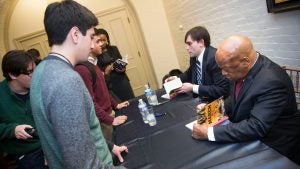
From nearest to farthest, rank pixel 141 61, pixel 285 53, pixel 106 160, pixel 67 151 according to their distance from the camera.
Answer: pixel 67 151 < pixel 106 160 < pixel 285 53 < pixel 141 61

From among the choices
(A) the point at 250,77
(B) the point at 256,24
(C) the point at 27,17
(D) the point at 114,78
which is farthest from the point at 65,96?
(C) the point at 27,17

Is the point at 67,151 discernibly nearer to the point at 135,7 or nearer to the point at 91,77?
the point at 91,77

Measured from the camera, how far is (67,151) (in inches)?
35.1

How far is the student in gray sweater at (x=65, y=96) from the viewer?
890mm

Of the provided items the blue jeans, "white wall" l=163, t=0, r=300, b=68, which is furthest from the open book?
the blue jeans

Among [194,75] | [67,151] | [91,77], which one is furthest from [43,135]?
[194,75]

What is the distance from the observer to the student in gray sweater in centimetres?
89

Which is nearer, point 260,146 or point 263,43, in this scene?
point 260,146

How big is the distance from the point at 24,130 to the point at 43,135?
811 mm

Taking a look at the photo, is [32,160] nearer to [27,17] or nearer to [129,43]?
[129,43]

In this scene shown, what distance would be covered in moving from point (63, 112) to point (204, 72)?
65.5 inches

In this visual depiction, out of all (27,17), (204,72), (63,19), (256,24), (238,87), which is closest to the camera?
(63,19)

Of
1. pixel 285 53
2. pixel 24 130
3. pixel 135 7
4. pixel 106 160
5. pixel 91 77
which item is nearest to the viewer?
pixel 106 160

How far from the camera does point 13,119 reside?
1.79m
